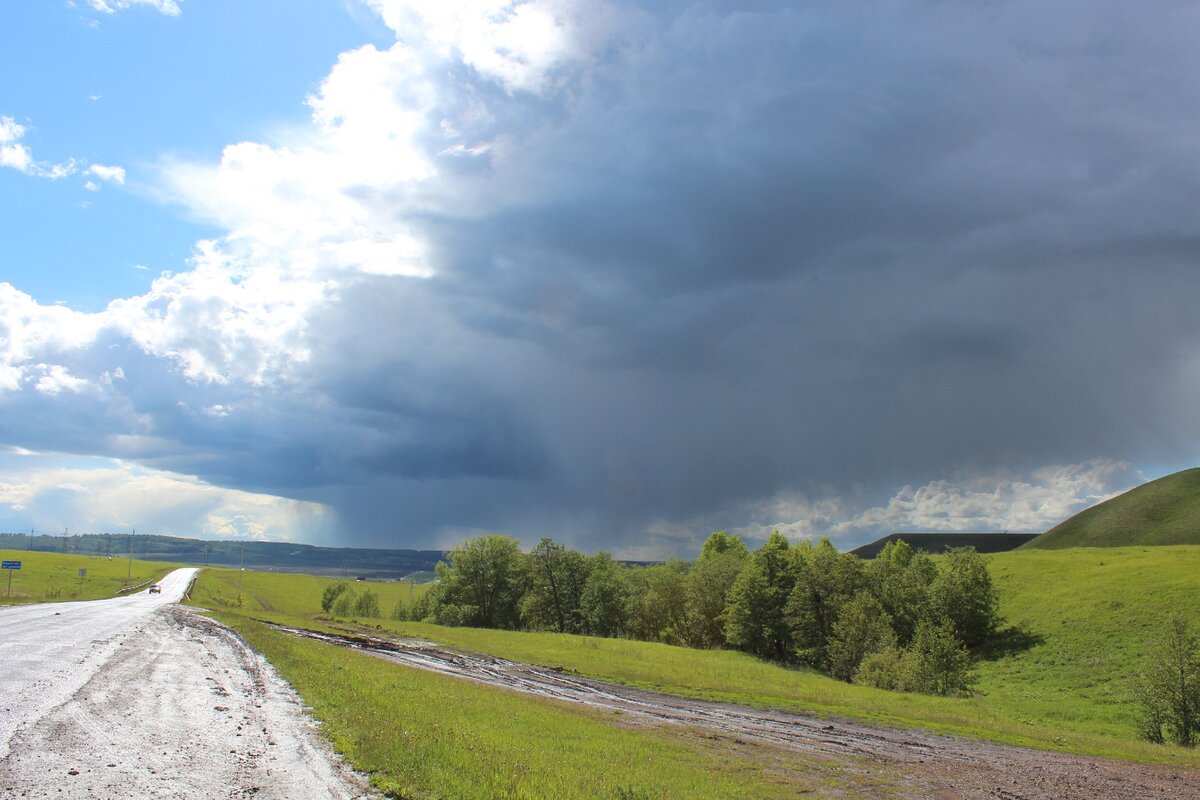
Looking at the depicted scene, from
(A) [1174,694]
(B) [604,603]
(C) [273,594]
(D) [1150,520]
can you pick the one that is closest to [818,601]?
(B) [604,603]

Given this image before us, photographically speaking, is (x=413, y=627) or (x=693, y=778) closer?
(x=693, y=778)

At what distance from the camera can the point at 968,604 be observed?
78.2 metres

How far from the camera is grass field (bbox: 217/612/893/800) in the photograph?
13758 mm

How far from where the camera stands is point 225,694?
22.1m

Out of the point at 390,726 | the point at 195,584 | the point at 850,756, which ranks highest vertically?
the point at 390,726

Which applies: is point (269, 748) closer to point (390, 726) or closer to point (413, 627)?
point (390, 726)

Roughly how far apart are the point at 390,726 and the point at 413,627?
61163mm

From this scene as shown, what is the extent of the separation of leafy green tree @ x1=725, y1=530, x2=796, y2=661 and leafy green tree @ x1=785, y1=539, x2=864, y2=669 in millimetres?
1820

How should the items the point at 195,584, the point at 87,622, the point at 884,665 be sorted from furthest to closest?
the point at 195,584, the point at 884,665, the point at 87,622

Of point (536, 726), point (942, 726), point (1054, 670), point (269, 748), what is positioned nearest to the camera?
point (269, 748)

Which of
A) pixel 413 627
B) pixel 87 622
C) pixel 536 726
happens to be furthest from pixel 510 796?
pixel 413 627

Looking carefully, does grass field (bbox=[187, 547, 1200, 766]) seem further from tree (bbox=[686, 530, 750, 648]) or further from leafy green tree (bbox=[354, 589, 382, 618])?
leafy green tree (bbox=[354, 589, 382, 618])

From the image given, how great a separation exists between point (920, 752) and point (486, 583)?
305ft

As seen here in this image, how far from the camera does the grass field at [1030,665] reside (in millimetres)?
36781
